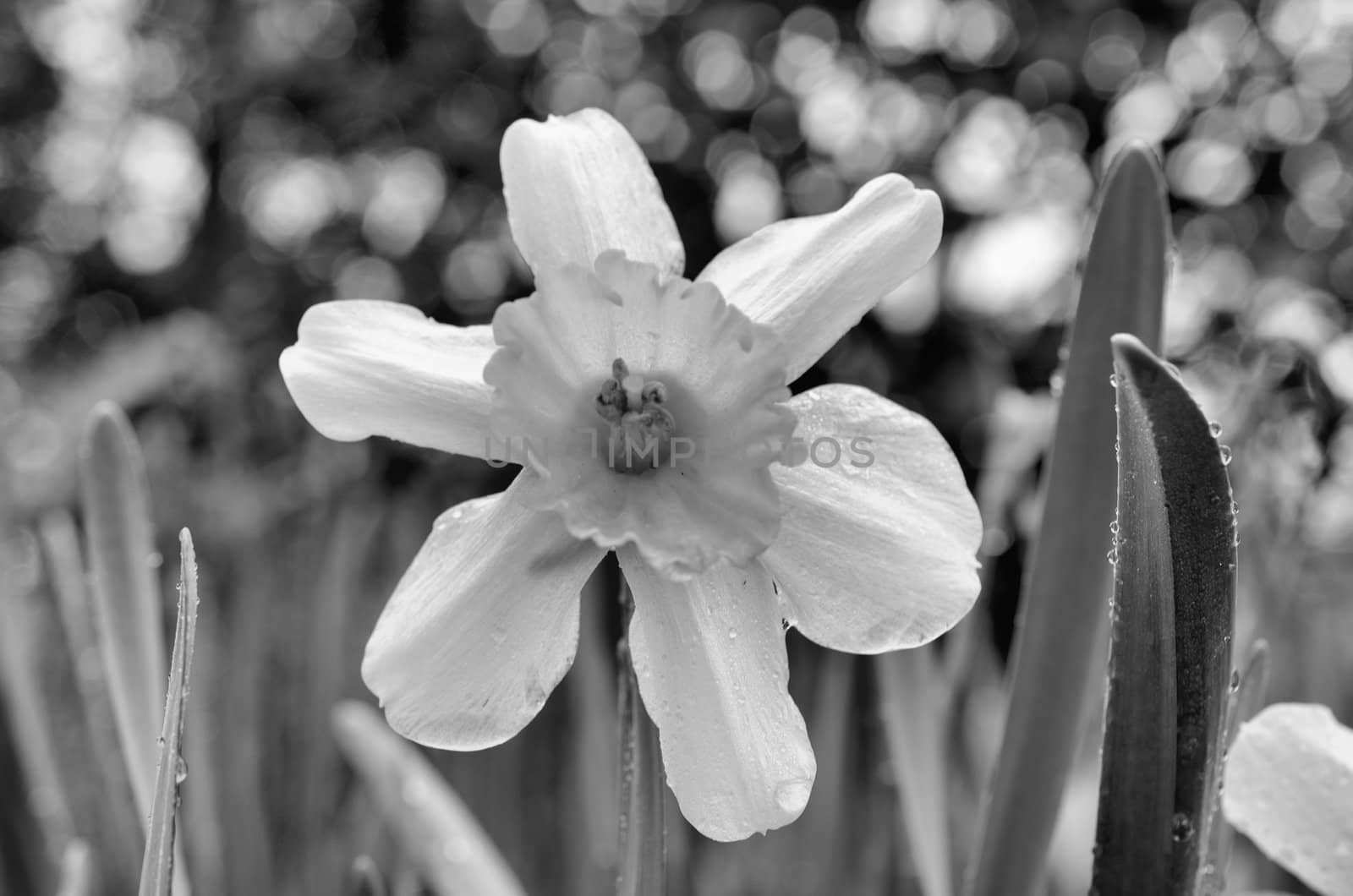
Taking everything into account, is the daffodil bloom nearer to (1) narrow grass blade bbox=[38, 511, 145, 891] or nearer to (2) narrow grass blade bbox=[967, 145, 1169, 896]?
(2) narrow grass blade bbox=[967, 145, 1169, 896]

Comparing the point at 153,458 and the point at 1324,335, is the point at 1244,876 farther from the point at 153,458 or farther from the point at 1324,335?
the point at 153,458

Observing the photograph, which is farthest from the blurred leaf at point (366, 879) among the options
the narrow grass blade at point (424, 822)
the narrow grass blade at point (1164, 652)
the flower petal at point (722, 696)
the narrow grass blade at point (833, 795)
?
the narrow grass blade at point (833, 795)

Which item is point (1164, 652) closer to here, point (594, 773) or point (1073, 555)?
point (1073, 555)

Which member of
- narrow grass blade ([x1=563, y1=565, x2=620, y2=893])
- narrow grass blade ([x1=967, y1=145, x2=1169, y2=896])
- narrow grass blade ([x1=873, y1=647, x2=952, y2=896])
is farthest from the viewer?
narrow grass blade ([x1=563, y1=565, x2=620, y2=893])

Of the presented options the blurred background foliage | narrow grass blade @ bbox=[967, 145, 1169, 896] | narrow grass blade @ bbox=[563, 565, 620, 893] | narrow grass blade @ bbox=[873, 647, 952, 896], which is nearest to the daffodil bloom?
narrow grass blade @ bbox=[967, 145, 1169, 896]

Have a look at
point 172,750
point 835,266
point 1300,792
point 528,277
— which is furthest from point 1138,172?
point 528,277

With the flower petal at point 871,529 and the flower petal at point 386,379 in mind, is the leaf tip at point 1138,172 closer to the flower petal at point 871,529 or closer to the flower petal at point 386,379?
the flower petal at point 871,529

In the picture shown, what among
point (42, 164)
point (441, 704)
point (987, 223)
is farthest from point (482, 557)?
point (42, 164)
